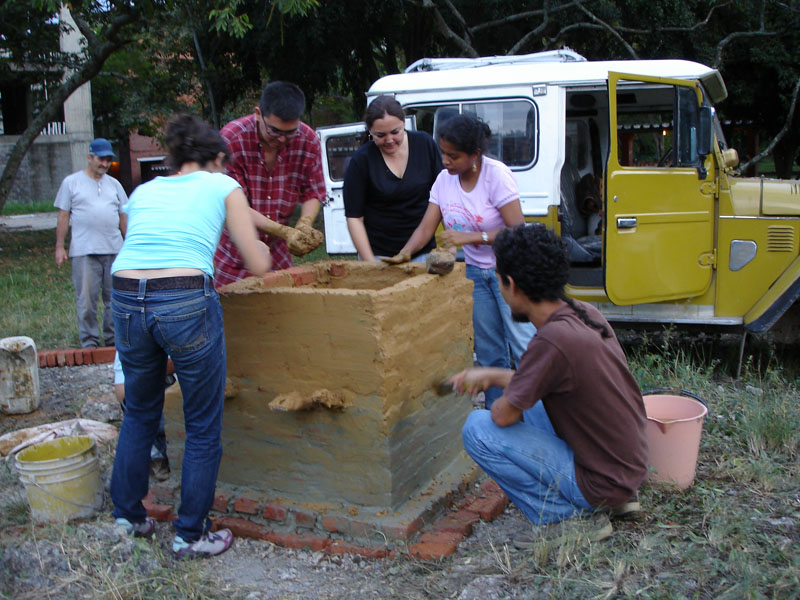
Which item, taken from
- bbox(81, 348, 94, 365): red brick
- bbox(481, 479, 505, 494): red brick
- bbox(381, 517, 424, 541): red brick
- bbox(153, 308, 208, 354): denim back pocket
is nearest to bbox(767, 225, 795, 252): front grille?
bbox(481, 479, 505, 494): red brick

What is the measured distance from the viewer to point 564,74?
5895mm

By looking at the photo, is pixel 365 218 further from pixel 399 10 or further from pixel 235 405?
pixel 399 10

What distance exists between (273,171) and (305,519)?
1848mm

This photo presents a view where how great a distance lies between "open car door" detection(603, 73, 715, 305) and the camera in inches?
209

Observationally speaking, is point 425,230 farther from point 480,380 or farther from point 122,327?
point 122,327

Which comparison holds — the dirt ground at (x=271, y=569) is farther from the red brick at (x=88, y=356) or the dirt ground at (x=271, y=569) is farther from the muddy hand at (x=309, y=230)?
the red brick at (x=88, y=356)

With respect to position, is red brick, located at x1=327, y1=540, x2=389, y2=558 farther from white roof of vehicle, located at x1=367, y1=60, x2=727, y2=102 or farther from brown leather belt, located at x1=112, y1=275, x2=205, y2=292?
white roof of vehicle, located at x1=367, y1=60, x2=727, y2=102

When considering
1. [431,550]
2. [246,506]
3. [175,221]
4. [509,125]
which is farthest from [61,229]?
[431,550]

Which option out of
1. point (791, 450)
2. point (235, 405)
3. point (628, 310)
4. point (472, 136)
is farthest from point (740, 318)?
point (235, 405)

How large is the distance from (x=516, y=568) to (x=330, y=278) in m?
1.87

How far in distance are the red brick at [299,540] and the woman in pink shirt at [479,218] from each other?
4.04 feet

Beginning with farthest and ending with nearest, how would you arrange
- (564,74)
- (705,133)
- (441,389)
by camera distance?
(564,74)
(705,133)
(441,389)

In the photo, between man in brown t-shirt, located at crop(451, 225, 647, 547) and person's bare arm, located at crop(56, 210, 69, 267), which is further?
person's bare arm, located at crop(56, 210, 69, 267)

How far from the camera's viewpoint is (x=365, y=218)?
4254 millimetres
